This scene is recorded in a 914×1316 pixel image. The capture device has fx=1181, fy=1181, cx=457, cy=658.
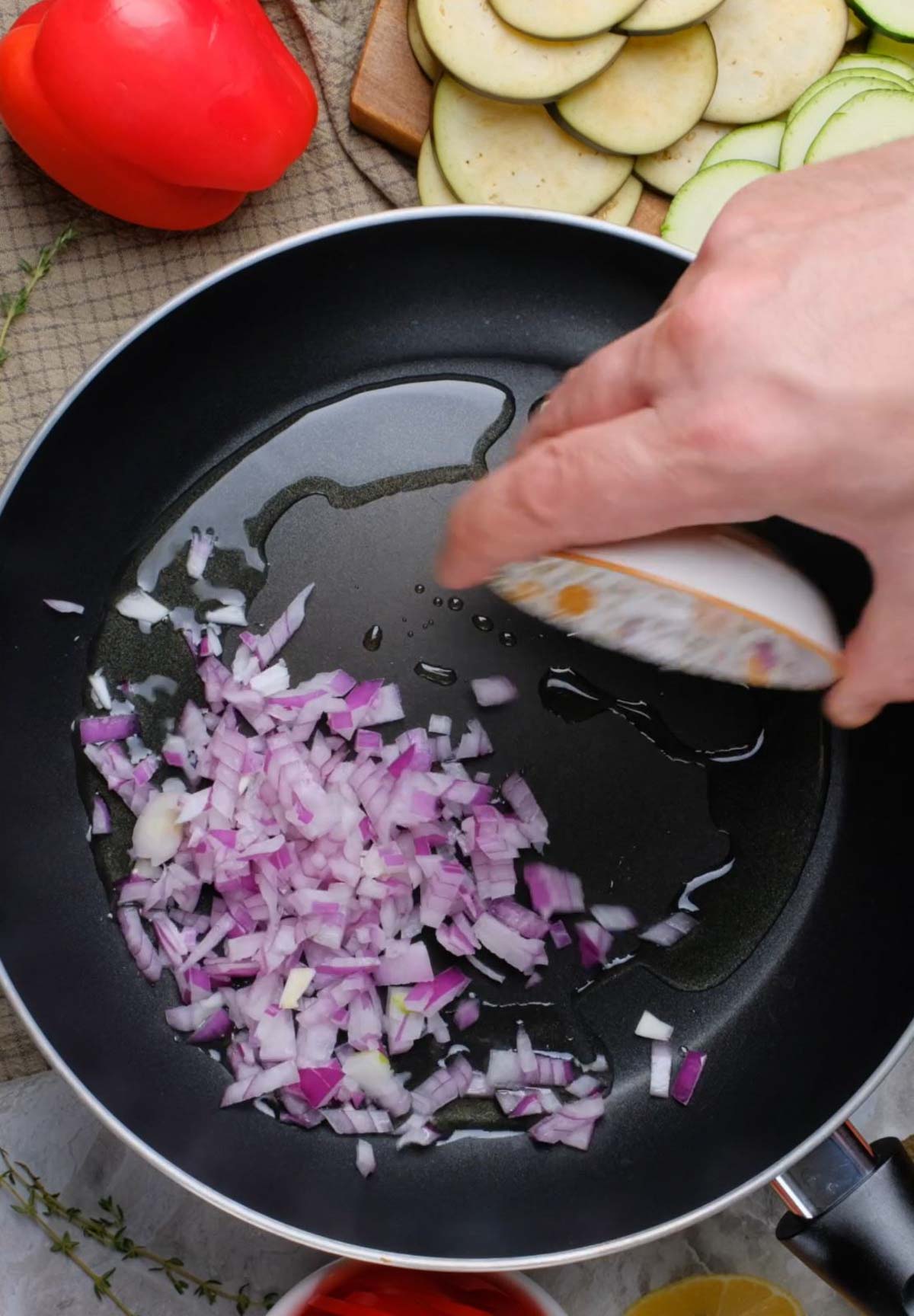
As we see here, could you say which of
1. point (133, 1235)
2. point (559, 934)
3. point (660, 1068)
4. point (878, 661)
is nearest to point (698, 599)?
point (878, 661)

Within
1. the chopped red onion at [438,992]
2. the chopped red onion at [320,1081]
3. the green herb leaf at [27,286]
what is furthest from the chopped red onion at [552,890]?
the green herb leaf at [27,286]

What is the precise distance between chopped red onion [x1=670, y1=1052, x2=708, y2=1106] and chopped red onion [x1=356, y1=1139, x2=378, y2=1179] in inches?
12.7

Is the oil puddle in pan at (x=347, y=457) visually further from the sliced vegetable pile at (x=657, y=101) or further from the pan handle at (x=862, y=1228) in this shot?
the pan handle at (x=862, y=1228)

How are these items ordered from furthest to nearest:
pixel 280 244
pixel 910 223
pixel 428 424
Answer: pixel 428 424, pixel 280 244, pixel 910 223

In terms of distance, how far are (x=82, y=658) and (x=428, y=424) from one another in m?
0.44

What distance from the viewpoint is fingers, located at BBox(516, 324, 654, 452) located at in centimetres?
84

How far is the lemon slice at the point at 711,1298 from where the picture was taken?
126cm

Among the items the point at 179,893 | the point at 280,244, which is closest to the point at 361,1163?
the point at 179,893

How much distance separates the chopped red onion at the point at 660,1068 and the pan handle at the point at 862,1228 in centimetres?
16

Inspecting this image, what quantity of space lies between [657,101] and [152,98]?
1.70 ft

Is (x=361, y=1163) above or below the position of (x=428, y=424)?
below

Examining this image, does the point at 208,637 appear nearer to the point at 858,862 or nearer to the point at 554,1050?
the point at 554,1050

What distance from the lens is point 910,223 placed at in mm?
771

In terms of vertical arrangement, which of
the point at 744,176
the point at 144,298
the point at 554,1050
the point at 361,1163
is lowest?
the point at 361,1163
